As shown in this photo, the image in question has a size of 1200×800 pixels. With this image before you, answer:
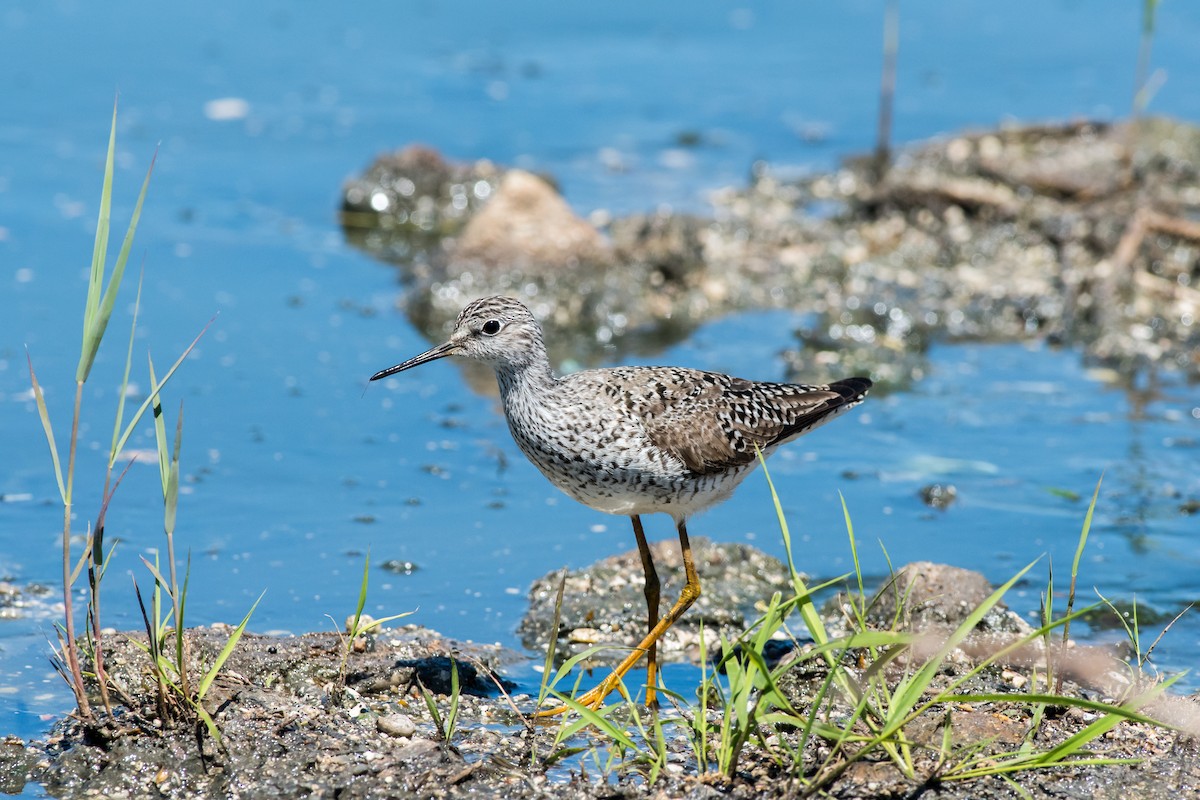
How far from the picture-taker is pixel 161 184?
39.6ft

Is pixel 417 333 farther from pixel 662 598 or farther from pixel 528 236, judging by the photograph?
pixel 662 598

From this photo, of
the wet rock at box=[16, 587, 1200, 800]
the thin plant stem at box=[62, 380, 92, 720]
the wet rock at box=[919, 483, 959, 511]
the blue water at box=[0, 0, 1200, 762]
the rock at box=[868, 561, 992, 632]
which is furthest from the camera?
the wet rock at box=[919, 483, 959, 511]

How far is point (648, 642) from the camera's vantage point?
589 cm

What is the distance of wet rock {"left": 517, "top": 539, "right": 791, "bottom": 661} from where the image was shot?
256 inches

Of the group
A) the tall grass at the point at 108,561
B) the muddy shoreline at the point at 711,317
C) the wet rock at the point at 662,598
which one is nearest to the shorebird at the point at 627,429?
the wet rock at the point at 662,598

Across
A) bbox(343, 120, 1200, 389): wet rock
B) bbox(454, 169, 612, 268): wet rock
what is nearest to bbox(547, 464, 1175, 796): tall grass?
bbox(343, 120, 1200, 389): wet rock

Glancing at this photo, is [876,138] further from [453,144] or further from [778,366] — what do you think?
[778,366]

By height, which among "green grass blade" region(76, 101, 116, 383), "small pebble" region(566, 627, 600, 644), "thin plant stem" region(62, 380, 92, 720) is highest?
"green grass blade" region(76, 101, 116, 383)

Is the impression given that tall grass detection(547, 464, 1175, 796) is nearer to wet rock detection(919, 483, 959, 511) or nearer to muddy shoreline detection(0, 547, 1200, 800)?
muddy shoreline detection(0, 547, 1200, 800)

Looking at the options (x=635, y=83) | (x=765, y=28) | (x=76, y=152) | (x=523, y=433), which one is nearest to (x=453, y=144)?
(x=635, y=83)

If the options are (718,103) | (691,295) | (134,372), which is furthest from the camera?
(718,103)

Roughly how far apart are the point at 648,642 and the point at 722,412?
1058 millimetres

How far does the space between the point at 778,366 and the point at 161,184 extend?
5.57 metres

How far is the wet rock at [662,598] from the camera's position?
650 cm
